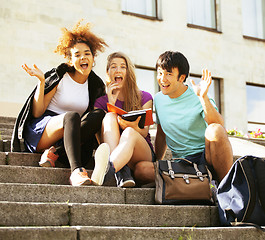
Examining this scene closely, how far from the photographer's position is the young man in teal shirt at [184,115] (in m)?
4.24

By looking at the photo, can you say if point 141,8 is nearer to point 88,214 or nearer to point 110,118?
point 110,118

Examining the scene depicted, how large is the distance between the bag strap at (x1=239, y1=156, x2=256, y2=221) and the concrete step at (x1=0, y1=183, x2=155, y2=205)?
821mm

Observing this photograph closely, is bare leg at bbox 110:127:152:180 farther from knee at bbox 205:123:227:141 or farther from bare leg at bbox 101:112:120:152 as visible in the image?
knee at bbox 205:123:227:141

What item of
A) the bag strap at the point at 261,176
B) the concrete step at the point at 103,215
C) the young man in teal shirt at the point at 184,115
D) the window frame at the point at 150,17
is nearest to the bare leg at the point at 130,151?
the young man in teal shirt at the point at 184,115

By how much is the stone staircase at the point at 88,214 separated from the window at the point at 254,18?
10821mm

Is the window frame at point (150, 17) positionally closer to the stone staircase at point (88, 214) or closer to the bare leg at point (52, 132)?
the bare leg at point (52, 132)

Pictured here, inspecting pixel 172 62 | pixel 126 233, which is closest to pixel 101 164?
pixel 126 233

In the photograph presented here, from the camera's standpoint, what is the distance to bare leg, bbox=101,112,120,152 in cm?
428

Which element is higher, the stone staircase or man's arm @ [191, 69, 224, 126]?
man's arm @ [191, 69, 224, 126]

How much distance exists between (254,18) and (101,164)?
1145 centimetres

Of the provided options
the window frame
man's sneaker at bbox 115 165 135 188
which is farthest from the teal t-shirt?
the window frame

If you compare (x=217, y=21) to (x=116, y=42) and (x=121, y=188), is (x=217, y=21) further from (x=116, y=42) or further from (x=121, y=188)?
(x=121, y=188)

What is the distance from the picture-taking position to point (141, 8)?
12.3 meters

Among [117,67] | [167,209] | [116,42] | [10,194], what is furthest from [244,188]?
[116,42]
